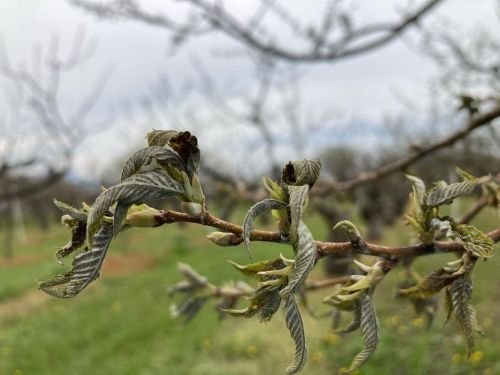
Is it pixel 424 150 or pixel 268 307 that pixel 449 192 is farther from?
pixel 424 150

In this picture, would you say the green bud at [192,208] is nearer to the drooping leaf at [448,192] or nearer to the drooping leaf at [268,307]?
the drooping leaf at [268,307]

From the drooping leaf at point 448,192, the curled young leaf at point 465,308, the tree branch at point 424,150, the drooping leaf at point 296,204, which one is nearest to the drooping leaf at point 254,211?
the drooping leaf at point 296,204

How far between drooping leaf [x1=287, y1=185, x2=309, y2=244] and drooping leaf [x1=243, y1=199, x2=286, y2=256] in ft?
0.07

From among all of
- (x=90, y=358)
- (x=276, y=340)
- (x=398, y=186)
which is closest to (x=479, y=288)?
(x=276, y=340)

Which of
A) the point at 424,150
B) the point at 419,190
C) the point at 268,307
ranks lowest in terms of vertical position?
the point at 424,150

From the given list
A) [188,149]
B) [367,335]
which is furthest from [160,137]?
[367,335]

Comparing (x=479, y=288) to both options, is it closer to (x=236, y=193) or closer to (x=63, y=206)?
(x=236, y=193)

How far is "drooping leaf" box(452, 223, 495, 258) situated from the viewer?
649 mm

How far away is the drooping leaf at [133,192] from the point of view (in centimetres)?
50

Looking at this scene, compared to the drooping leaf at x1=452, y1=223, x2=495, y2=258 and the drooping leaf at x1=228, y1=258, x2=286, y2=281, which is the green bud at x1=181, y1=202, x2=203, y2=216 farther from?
the drooping leaf at x1=452, y1=223, x2=495, y2=258

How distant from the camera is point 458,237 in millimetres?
675

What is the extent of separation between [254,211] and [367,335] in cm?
25

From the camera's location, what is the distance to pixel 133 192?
52cm

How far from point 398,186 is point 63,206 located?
20.2 meters
